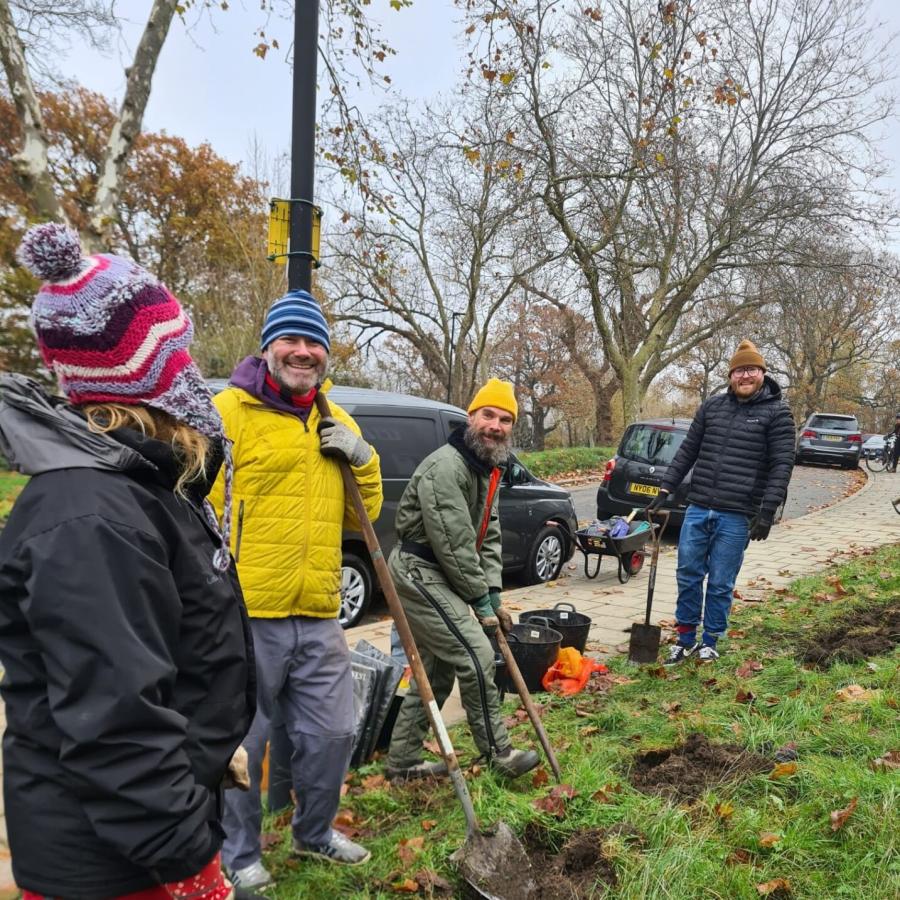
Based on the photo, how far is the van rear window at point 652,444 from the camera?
10383mm

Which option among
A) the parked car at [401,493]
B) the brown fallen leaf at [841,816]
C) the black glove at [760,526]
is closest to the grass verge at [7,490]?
the parked car at [401,493]

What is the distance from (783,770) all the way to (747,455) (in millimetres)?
2492

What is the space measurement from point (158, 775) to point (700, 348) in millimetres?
45457

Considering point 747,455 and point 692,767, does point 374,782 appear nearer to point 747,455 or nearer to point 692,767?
point 692,767

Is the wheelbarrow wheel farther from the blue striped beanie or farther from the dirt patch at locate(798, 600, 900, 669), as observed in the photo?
the blue striped beanie

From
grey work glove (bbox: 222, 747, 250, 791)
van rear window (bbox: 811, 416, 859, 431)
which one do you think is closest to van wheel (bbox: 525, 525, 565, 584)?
grey work glove (bbox: 222, 747, 250, 791)

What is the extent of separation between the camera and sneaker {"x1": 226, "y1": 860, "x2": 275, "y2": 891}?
8.41ft

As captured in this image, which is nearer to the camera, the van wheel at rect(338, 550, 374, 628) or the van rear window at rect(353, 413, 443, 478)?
the van wheel at rect(338, 550, 374, 628)

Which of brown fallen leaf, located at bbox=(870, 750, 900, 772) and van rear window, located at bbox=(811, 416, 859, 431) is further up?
van rear window, located at bbox=(811, 416, 859, 431)

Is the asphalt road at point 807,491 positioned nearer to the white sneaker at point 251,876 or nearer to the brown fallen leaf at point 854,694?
the brown fallen leaf at point 854,694

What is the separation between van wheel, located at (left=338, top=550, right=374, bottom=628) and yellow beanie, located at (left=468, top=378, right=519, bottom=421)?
2.93m

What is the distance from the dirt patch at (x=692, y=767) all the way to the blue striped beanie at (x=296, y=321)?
2300mm

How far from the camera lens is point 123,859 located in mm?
1261

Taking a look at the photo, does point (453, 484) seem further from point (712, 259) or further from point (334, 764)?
point (712, 259)
